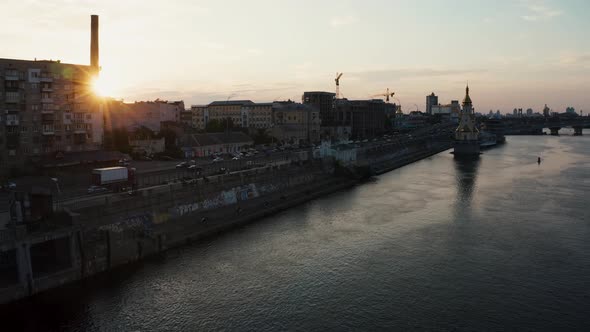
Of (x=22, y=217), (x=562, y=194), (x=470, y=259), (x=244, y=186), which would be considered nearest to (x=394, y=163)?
(x=562, y=194)

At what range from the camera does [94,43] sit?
162ft

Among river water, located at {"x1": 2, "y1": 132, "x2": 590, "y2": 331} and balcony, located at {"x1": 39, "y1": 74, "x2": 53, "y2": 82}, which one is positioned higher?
balcony, located at {"x1": 39, "y1": 74, "x2": 53, "y2": 82}

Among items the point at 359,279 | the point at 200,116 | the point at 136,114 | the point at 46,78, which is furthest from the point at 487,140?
the point at 359,279

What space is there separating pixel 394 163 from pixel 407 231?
46.3 meters

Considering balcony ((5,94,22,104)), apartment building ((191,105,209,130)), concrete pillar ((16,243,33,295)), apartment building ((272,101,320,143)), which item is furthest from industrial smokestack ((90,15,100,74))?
apartment building ((191,105,209,130))

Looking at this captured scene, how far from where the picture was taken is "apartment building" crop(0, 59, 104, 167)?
3991 cm

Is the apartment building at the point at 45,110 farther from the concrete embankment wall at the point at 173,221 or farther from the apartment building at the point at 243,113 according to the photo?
the apartment building at the point at 243,113

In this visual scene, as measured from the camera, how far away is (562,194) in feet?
161

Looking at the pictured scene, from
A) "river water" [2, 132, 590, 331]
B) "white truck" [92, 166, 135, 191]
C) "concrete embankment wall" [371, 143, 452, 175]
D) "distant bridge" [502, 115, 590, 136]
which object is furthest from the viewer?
"distant bridge" [502, 115, 590, 136]

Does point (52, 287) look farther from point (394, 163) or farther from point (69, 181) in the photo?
point (394, 163)

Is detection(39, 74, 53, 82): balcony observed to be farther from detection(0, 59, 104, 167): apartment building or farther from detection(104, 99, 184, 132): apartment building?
detection(104, 99, 184, 132): apartment building

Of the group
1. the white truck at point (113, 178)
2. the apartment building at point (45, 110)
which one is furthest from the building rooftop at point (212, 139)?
the white truck at point (113, 178)

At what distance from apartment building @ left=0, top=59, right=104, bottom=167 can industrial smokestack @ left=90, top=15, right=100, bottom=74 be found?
1443 mm

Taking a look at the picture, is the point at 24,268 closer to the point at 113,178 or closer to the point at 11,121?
the point at 113,178
